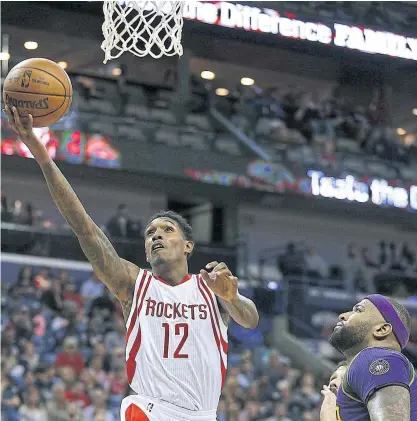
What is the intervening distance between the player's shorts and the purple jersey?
1.26m

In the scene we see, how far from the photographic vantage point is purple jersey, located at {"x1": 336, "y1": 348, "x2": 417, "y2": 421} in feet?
13.4

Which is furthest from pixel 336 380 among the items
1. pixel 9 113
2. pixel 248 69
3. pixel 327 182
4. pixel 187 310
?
pixel 248 69

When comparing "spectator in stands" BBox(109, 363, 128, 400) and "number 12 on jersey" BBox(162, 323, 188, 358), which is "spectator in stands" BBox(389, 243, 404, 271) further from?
"number 12 on jersey" BBox(162, 323, 188, 358)

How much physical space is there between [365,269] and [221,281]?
1803 cm

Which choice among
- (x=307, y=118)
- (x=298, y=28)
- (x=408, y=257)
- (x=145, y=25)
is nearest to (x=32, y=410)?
(x=145, y=25)

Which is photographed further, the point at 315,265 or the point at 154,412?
the point at 315,265

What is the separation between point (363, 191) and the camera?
21.7 meters

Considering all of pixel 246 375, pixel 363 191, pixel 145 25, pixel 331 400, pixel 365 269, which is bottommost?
pixel 331 400

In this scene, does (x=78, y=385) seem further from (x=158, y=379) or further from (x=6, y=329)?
(x=158, y=379)

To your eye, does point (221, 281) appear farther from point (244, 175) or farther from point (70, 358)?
point (244, 175)

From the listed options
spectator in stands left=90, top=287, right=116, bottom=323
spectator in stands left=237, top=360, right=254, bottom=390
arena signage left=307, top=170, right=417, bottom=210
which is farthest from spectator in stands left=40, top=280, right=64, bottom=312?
arena signage left=307, top=170, right=417, bottom=210

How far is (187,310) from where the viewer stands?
223 inches

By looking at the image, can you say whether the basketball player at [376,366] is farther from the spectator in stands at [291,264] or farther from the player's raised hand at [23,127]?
the spectator in stands at [291,264]

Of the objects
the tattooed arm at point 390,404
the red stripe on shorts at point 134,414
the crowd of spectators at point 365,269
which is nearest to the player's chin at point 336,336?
the tattooed arm at point 390,404
